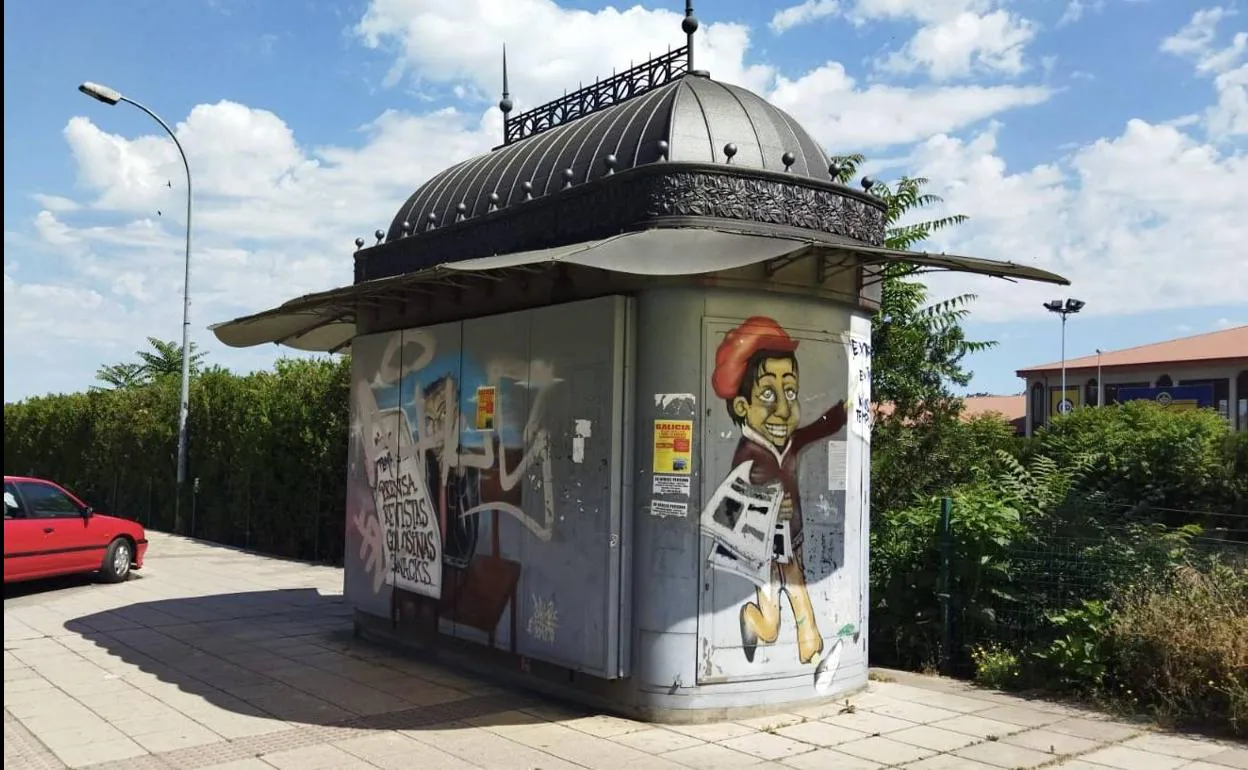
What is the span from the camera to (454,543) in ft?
29.7

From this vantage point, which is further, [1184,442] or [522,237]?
[1184,442]

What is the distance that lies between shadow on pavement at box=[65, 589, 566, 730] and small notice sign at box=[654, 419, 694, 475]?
201 cm

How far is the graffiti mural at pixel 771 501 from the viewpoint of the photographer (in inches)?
293

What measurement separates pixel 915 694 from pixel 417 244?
6.39m

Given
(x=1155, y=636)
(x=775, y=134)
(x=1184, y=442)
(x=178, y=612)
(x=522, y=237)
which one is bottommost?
(x=178, y=612)

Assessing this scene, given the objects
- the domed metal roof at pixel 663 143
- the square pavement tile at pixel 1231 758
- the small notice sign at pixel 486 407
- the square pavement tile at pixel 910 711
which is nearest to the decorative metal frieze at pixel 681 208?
the domed metal roof at pixel 663 143

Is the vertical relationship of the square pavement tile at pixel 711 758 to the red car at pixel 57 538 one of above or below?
below

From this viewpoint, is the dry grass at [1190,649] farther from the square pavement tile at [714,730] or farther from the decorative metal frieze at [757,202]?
the decorative metal frieze at [757,202]

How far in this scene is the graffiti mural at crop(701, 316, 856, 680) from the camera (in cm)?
745

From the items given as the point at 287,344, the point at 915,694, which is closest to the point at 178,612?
the point at 287,344

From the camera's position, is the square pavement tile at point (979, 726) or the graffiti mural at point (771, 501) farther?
the graffiti mural at point (771, 501)

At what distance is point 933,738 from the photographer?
6941mm

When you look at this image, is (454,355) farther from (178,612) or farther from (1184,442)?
(1184,442)

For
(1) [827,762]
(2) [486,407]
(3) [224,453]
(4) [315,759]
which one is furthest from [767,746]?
(3) [224,453]
